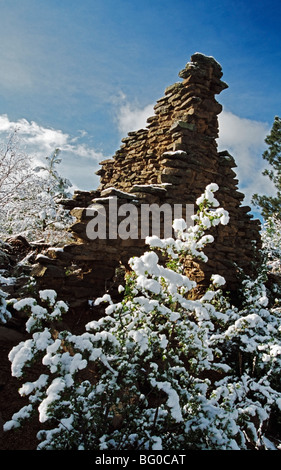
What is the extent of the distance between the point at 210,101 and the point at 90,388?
5.65m

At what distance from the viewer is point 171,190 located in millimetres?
4746

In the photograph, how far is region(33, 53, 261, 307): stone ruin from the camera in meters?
4.38

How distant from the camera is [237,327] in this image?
286cm

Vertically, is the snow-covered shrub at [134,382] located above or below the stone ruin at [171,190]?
below

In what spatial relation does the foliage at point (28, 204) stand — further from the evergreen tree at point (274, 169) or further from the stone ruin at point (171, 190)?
the evergreen tree at point (274, 169)

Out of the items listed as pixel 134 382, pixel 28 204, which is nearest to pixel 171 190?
pixel 134 382

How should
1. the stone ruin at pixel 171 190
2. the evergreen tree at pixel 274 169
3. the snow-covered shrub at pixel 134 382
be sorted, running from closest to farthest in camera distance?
the snow-covered shrub at pixel 134 382
the stone ruin at pixel 171 190
the evergreen tree at pixel 274 169

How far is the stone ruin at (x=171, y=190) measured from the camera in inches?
172

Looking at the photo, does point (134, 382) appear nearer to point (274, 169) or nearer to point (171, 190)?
point (171, 190)

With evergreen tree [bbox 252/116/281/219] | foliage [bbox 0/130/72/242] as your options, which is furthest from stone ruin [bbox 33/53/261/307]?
evergreen tree [bbox 252/116/281/219]

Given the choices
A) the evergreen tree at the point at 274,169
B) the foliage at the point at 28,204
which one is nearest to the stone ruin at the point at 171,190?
the foliage at the point at 28,204

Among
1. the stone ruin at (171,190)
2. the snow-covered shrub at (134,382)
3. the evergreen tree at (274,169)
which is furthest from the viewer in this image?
the evergreen tree at (274,169)
